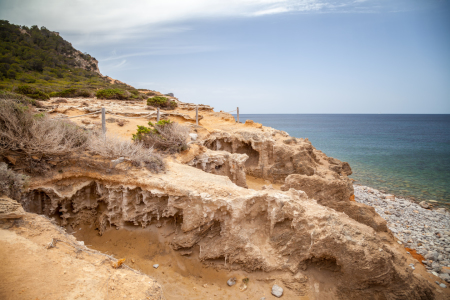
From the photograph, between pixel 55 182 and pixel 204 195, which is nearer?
pixel 204 195

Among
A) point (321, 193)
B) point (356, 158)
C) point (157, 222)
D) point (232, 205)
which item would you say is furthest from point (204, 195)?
point (356, 158)

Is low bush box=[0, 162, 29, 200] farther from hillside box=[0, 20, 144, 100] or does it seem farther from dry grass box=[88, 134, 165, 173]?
hillside box=[0, 20, 144, 100]

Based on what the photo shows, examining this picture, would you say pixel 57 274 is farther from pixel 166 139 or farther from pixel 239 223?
pixel 166 139

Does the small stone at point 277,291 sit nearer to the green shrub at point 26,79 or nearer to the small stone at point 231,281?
the small stone at point 231,281

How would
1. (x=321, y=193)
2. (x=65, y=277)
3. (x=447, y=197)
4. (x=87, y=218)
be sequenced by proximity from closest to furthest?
(x=65, y=277) → (x=87, y=218) → (x=321, y=193) → (x=447, y=197)

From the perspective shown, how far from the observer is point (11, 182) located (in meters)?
5.39

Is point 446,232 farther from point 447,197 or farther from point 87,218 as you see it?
point 87,218

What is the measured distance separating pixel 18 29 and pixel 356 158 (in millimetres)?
54095

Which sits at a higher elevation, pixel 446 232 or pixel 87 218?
pixel 87 218

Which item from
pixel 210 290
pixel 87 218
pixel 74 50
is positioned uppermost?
pixel 74 50

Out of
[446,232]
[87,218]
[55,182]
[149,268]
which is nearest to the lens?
[149,268]

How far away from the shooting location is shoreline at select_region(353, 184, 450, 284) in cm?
888

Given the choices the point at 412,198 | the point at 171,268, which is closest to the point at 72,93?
the point at 171,268

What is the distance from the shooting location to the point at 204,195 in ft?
19.2
